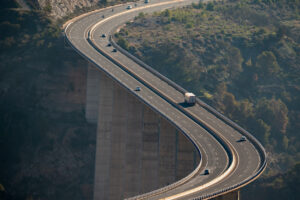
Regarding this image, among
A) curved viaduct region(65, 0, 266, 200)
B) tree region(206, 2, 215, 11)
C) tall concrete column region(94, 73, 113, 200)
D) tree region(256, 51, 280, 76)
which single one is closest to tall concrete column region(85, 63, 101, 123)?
curved viaduct region(65, 0, 266, 200)

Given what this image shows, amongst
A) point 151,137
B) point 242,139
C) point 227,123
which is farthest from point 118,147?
point 242,139

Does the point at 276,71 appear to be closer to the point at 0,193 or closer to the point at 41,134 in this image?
the point at 41,134

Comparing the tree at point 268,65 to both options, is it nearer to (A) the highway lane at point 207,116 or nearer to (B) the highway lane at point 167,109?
(A) the highway lane at point 207,116

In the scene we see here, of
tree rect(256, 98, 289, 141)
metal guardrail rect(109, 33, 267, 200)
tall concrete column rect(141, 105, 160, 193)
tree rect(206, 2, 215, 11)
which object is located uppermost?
tree rect(206, 2, 215, 11)

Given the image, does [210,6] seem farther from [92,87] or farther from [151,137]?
[151,137]

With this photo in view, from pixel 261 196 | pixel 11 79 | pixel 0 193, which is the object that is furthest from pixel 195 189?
pixel 11 79

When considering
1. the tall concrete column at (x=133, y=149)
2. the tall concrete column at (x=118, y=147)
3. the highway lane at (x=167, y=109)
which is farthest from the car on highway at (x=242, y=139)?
the tall concrete column at (x=118, y=147)

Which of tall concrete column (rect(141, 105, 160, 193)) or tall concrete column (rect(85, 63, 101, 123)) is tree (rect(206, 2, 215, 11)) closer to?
tall concrete column (rect(85, 63, 101, 123))

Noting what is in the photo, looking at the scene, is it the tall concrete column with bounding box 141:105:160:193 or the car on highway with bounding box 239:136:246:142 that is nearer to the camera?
the car on highway with bounding box 239:136:246:142
